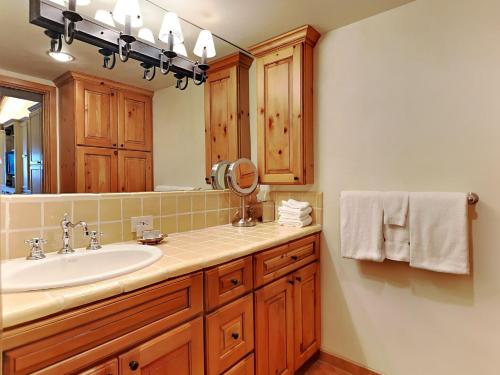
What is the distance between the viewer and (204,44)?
1728 millimetres

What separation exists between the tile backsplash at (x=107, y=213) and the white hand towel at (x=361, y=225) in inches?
9.7

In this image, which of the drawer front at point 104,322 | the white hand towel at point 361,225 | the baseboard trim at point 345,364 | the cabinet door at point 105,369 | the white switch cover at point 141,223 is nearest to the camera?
the drawer front at point 104,322

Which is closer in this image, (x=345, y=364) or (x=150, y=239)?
(x=150, y=239)

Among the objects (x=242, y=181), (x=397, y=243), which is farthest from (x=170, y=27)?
(x=397, y=243)

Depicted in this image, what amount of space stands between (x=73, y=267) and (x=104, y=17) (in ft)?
3.75

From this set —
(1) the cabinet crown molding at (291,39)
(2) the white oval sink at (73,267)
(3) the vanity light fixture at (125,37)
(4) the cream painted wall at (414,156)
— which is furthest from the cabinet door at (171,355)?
(1) the cabinet crown molding at (291,39)

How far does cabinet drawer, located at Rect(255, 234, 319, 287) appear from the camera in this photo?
1.37 metres

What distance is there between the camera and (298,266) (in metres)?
1.65

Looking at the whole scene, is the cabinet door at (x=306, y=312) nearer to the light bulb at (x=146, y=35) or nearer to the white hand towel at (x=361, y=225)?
the white hand towel at (x=361, y=225)

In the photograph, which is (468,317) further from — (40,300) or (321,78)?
(40,300)

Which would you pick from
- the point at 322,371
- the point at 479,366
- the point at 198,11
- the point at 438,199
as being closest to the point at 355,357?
the point at 322,371

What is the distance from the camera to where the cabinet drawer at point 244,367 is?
120 centimetres

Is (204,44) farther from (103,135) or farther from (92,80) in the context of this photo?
(103,135)

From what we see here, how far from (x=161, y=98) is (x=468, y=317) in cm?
194
